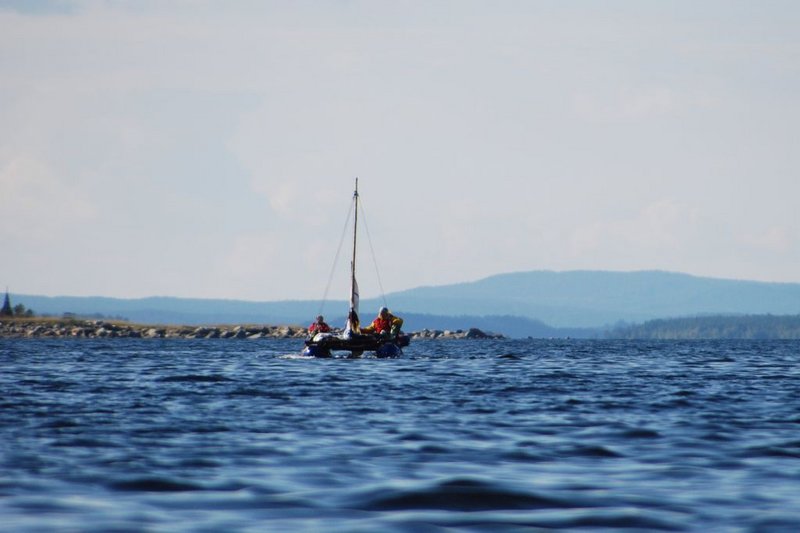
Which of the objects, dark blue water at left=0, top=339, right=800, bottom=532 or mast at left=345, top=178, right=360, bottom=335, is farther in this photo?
mast at left=345, top=178, right=360, bottom=335

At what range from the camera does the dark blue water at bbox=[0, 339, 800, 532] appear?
16828 millimetres

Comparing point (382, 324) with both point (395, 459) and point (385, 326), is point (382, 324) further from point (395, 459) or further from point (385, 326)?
point (395, 459)

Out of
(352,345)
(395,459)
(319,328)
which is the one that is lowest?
(395,459)

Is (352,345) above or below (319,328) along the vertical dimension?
below

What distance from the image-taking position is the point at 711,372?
60562mm

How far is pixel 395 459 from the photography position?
22.4 meters

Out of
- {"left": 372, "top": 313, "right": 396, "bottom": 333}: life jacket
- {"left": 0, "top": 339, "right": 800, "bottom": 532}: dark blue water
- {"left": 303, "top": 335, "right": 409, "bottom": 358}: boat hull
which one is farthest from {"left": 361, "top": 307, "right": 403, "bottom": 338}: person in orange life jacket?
{"left": 0, "top": 339, "right": 800, "bottom": 532}: dark blue water

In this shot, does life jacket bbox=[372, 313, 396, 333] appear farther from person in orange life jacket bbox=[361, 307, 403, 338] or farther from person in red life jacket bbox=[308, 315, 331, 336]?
person in red life jacket bbox=[308, 315, 331, 336]

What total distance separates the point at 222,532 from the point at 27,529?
2.34 m

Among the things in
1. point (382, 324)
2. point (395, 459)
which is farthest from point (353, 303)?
point (395, 459)

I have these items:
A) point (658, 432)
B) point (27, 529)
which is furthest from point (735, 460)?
point (27, 529)

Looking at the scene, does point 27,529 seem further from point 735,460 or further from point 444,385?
point 444,385

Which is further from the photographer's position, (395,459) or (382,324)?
(382,324)

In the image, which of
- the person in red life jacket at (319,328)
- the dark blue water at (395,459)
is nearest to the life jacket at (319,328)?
the person in red life jacket at (319,328)
